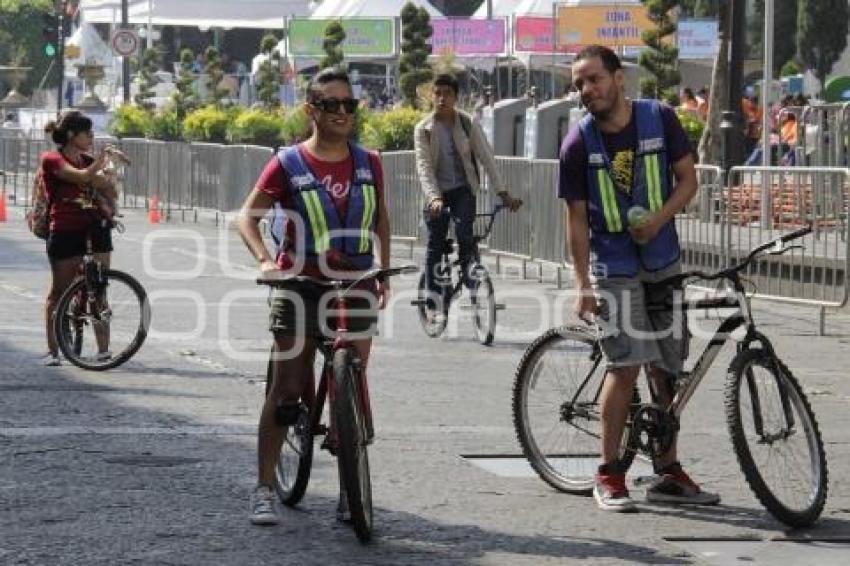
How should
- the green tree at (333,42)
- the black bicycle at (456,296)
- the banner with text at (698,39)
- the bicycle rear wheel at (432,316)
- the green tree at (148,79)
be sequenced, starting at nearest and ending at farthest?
the black bicycle at (456,296) → the bicycle rear wheel at (432,316) → the banner with text at (698,39) → the green tree at (333,42) → the green tree at (148,79)

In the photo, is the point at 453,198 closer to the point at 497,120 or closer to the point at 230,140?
the point at 497,120

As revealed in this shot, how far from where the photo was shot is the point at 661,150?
8.69m

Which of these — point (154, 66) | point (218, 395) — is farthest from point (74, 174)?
point (154, 66)

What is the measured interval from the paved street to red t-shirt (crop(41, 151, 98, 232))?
0.89m

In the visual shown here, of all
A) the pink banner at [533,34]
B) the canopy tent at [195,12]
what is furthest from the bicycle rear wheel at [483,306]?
the canopy tent at [195,12]

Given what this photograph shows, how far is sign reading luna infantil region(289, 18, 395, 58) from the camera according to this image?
59.7 meters

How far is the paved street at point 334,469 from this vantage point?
26.1 feet

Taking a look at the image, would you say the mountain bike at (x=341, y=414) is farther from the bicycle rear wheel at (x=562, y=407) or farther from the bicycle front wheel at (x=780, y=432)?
the bicycle front wheel at (x=780, y=432)

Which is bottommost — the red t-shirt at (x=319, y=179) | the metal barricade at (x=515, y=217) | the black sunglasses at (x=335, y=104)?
the metal barricade at (x=515, y=217)

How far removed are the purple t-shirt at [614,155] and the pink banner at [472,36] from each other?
46.7 meters

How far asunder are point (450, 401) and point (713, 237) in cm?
648

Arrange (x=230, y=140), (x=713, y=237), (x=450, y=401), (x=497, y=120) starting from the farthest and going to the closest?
1. (x=230, y=140)
2. (x=497, y=120)
3. (x=713, y=237)
4. (x=450, y=401)

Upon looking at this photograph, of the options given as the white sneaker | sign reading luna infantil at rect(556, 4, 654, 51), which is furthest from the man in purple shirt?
sign reading luna infantil at rect(556, 4, 654, 51)

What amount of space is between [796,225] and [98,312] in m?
6.04
